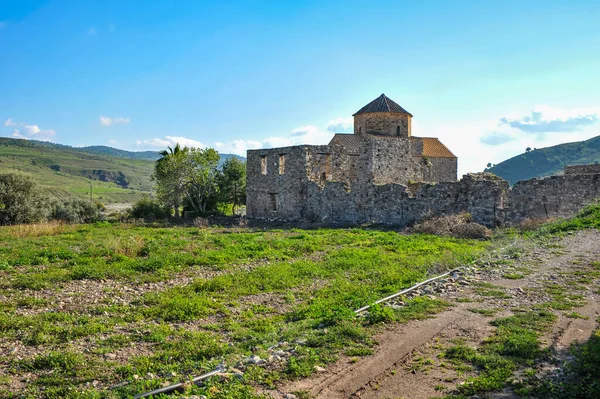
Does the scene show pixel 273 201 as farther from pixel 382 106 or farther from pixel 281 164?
pixel 382 106

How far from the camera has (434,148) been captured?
50.5 metres

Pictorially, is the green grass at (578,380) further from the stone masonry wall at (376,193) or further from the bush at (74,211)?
the bush at (74,211)

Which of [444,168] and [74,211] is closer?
[74,211]

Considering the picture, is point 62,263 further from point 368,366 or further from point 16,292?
point 368,366

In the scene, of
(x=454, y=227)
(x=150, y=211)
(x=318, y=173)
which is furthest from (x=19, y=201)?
(x=454, y=227)

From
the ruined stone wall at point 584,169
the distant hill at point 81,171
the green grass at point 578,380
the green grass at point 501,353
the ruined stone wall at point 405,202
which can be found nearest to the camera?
the green grass at point 578,380

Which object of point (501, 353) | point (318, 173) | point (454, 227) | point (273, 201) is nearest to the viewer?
point (501, 353)

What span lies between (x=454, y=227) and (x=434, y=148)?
33271 millimetres

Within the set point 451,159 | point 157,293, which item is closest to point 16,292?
point 157,293

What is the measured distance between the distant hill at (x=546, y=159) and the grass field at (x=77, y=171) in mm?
95722

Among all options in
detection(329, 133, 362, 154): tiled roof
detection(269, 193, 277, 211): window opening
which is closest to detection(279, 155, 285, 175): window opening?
detection(269, 193, 277, 211): window opening

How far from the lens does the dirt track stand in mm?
5117

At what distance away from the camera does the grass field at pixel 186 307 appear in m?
5.92

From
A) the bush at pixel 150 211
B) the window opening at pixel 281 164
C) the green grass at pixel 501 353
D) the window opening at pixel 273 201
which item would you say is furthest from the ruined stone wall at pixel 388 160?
the green grass at pixel 501 353
